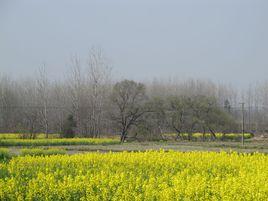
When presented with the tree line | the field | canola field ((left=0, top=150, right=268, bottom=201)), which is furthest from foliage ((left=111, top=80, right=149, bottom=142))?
canola field ((left=0, top=150, right=268, bottom=201))

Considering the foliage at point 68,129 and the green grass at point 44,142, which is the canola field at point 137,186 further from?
the foliage at point 68,129

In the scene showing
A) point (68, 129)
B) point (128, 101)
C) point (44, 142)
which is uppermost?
point (128, 101)

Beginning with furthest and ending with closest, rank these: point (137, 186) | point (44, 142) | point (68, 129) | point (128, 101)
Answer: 1. point (68, 129)
2. point (128, 101)
3. point (44, 142)
4. point (137, 186)

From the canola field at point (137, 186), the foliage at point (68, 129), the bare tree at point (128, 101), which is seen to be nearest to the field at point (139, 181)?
the canola field at point (137, 186)

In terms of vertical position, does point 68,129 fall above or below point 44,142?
above

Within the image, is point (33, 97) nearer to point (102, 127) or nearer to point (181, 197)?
point (102, 127)

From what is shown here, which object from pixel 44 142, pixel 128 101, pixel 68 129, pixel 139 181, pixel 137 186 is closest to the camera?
pixel 137 186

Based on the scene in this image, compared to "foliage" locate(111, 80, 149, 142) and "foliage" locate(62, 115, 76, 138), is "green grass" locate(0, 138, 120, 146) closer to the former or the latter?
"foliage" locate(111, 80, 149, 142)

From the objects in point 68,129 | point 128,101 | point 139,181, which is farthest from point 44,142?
point 139,181

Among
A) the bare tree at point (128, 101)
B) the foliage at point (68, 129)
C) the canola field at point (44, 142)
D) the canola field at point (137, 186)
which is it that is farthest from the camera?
the foliage at point (68, 129)

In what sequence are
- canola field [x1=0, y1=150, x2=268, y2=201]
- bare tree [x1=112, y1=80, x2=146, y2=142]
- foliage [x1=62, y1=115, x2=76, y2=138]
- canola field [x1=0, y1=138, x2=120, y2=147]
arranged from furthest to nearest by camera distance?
foliage [x1=62, y1=115, x2=76, y2=138], bare tree [x1=112, y1=80, x2=146, y2=142], canola field [x1=0, y1=138, x2=120, y2=147], canola field [x1=0, y1=150, x2=268, y2=201]

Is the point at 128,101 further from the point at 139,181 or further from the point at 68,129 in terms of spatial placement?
the point at 139,181

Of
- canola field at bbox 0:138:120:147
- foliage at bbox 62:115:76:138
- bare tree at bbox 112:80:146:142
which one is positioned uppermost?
bare tree at bbox 112:80:146:142

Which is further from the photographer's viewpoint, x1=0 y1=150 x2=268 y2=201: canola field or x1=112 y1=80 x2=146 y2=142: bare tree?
x1=112 y1=80 x2=146 y2=142: bare tree
